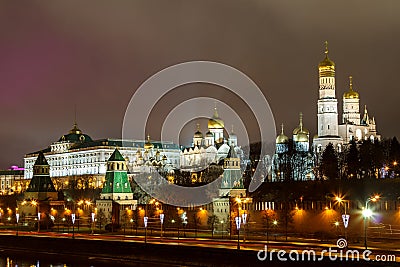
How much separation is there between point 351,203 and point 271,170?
3078cm

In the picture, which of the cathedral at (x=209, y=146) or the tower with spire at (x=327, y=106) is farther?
the cathedral at (x=209, y=146)

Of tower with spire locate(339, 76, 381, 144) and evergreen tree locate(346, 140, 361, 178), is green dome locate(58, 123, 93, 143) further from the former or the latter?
evergreen tree locate(346, 140, 361, 178)

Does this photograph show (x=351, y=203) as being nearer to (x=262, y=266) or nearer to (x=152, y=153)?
(x=262, y=266)

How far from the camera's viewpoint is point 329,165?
2633 inches

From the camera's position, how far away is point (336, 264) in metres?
28.2

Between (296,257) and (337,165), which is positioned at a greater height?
(337,165)

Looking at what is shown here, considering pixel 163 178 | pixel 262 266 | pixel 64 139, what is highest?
pixel 64 139

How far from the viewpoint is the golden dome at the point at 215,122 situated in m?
110

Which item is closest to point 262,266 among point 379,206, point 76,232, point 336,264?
point 336,264

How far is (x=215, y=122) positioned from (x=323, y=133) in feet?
92.2

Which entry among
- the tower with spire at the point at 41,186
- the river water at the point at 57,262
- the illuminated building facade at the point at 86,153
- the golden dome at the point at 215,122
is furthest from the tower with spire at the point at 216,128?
the river water at the point at 57,262

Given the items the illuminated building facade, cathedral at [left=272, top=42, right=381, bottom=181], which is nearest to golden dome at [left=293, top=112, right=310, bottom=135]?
cathedral at [left=272, top=42, right=381, bottom=181]

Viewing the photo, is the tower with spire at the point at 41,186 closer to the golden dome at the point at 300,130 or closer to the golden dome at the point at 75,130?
the golden dome at the point at 300,130

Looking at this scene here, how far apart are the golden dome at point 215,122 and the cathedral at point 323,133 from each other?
57.6 feet
